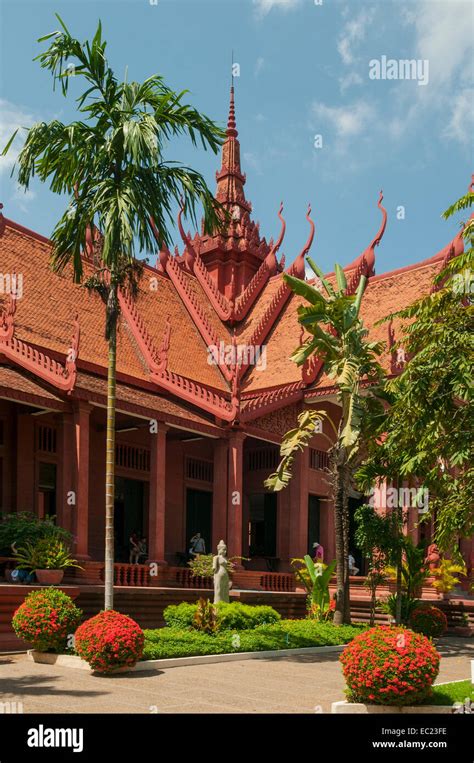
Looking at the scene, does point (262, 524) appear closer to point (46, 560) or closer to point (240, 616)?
point (240, 616)

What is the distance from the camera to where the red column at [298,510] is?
23.7 metres

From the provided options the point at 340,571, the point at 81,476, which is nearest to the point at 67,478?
the point at 81,476

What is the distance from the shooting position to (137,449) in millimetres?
23406

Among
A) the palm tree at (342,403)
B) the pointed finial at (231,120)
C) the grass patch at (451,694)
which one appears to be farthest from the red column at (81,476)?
the pointed finial at (231,120)

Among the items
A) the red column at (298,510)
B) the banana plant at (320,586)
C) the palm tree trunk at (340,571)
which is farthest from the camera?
the red column at (298,510)

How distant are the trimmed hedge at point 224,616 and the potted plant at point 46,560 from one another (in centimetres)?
217

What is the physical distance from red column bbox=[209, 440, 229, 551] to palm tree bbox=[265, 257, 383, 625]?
8.74ft

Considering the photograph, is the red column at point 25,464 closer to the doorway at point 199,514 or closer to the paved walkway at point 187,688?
the doorway at point 199,514

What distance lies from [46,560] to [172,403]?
6.94 meters

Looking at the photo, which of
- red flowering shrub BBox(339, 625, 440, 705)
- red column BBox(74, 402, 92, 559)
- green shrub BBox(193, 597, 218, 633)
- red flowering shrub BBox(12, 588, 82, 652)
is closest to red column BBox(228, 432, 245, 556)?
red column BBox(74, 402, 92, 559)

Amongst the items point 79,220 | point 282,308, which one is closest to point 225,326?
point 282,308

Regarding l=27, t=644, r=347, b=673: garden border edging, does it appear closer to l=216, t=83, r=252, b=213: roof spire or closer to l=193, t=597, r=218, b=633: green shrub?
l=193, t=597, r=218, b=633: green shrub
